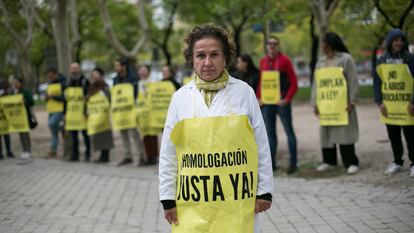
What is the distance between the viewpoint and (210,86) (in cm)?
326

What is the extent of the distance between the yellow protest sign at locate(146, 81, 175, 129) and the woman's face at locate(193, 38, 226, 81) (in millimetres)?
6884

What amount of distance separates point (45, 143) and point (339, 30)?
20.6m

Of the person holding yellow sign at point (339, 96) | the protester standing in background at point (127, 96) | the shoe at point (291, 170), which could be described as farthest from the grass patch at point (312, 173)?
the protester standing in background at point (127, 96)

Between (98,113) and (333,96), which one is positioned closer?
Answer: (333,96)

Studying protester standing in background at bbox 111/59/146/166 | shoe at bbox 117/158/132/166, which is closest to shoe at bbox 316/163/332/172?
protester standing in background at bbox 111/59/146/166

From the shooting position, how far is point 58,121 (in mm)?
11922

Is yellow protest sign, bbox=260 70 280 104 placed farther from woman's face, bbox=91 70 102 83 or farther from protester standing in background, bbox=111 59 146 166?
woman's face, bbox=91 70 102 83

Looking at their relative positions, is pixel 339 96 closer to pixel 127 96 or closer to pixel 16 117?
pixel 127 96

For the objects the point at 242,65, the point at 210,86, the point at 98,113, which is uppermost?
A: the point at 242,65

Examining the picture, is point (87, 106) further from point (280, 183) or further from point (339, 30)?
point (339, 30)

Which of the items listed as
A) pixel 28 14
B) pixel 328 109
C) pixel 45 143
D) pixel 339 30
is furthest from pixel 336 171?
pixel 339 30

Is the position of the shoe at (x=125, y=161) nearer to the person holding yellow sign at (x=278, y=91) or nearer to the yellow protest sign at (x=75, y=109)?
the yellow protest sign at (x=75, y=109)

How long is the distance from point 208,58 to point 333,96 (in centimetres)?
523

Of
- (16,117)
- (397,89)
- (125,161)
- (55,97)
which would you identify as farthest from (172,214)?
(16,117)
